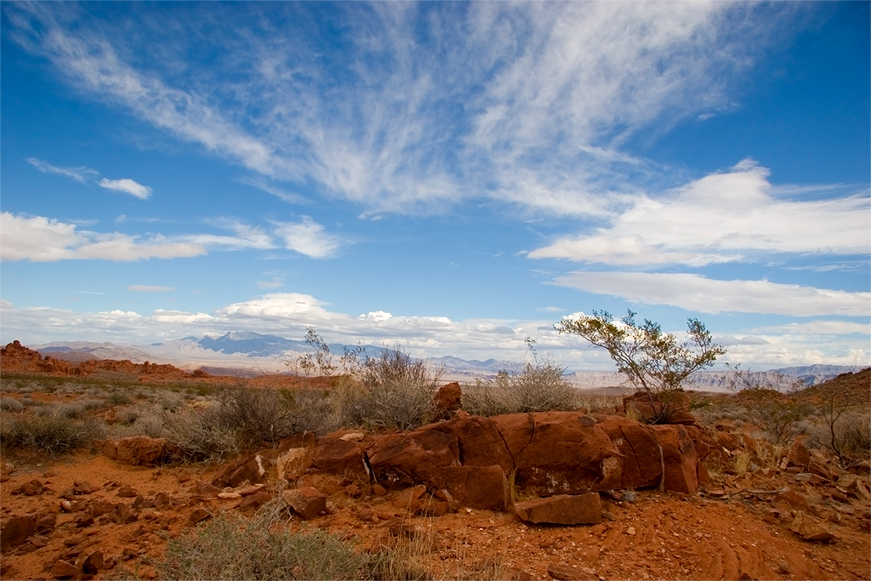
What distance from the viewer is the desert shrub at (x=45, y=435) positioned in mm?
9758

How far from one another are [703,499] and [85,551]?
22.7 ft

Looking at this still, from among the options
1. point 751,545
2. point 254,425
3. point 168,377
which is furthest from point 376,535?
point 168,377

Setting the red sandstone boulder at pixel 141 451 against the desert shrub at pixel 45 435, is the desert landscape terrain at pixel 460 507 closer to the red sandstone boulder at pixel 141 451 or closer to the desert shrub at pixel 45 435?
the red sandstone boulder at pixel 141 451

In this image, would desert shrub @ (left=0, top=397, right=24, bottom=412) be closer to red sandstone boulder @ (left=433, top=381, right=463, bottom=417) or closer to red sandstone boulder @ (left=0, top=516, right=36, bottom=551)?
red sandstone boulder @ (left=0, top=516, right=36, bottom=551)

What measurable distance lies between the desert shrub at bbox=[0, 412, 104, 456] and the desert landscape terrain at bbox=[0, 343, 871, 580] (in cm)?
59

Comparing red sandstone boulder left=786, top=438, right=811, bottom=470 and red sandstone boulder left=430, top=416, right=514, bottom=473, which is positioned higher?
red sandstone boulder left=430, top=416, right=514, bottom=473

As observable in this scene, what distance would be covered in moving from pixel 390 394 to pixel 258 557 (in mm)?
5505

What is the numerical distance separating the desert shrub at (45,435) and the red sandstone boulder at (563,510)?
9.25 m

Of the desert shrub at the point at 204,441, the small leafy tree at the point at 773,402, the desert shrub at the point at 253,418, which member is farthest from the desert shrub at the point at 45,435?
the small leafy tree at the point at 773,402

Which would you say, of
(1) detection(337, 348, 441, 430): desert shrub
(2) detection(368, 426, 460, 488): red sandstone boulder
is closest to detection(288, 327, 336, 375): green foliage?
(1) detection(337, 348, 441, 430): desert shrub

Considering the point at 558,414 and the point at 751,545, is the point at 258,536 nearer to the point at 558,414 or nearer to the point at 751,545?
the point at 558,414

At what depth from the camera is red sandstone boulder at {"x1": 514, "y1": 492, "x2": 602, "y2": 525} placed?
534 centimetres

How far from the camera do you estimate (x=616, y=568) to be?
14.9 feet

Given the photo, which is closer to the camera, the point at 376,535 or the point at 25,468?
the point at 376,535
